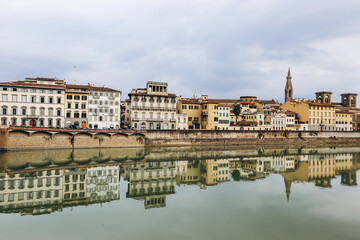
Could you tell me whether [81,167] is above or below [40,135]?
below

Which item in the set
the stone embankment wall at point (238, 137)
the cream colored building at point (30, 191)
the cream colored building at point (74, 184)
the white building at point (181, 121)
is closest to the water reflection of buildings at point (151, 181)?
the cream colored building at point (74, 184)

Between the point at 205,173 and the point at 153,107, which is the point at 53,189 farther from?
the point at 153,107

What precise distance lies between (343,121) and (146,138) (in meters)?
87.6

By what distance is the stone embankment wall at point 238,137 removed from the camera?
64.6m

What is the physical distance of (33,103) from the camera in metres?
59.4

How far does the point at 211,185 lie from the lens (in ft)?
98.3

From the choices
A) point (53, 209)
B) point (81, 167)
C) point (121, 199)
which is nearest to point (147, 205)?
point (121, 199)

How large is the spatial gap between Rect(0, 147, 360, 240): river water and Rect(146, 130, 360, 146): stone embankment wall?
69.0 ft

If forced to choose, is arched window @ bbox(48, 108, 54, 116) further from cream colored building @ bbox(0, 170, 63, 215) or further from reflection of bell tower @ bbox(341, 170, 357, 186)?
reflection of bell tower @ bbox(341, 170, 357, 186)

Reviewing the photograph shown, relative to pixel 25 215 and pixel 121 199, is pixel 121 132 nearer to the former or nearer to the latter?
pixel 121 199

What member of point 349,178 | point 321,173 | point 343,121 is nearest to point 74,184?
point 321,173

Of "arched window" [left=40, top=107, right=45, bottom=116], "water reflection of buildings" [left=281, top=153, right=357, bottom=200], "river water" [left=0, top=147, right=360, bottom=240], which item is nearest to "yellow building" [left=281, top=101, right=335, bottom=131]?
"water reflection of buildings" [left=281, top=153, right=357, bottom=200]

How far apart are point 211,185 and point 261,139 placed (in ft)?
164

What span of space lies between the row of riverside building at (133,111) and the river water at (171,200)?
19192 millimetres
